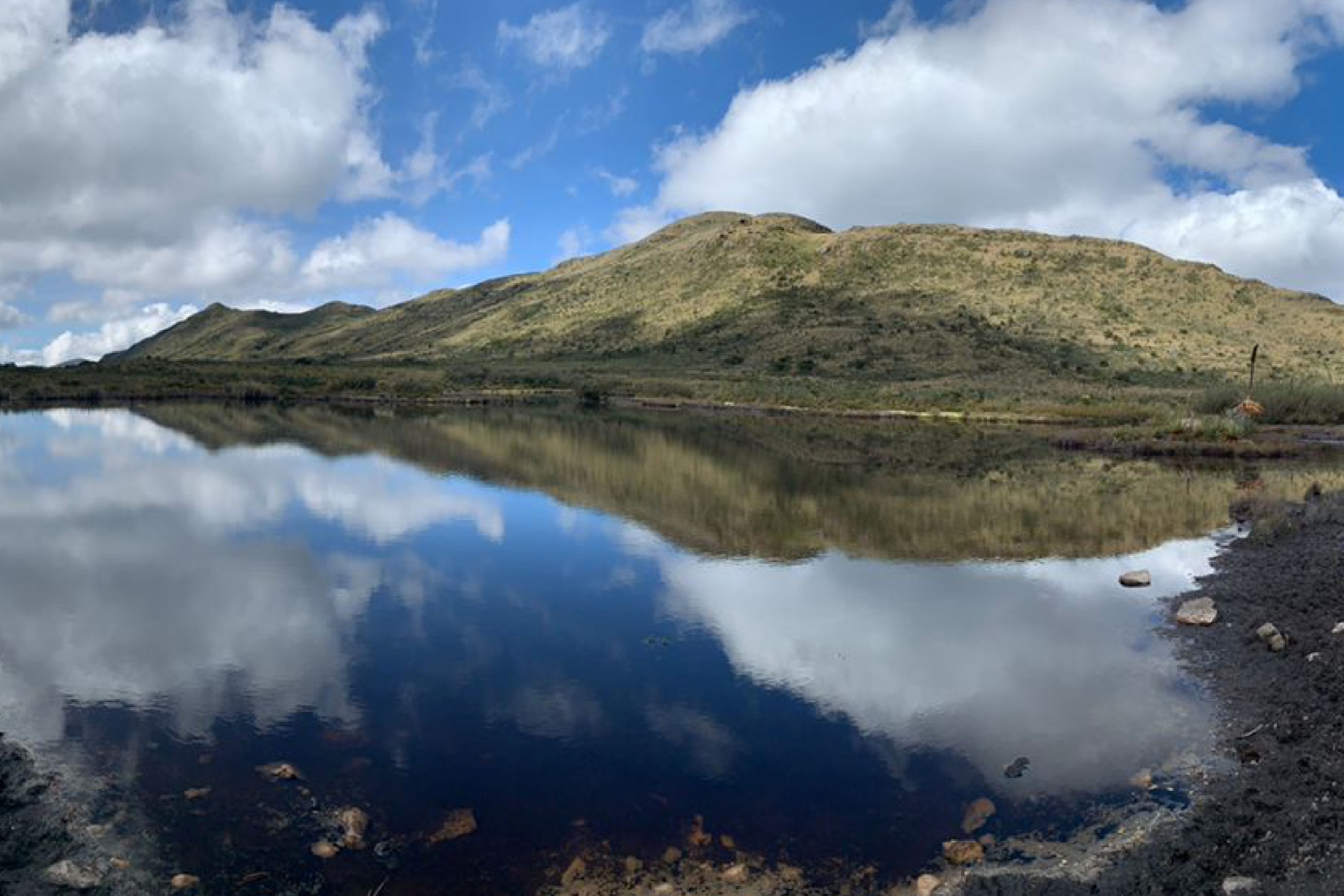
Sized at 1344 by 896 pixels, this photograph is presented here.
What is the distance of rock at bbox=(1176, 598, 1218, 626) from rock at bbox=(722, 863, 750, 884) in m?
13.0

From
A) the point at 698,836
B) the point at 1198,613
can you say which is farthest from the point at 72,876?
the point at 1198,613

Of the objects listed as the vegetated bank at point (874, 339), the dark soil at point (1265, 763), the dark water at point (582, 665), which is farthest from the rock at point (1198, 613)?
the vegetated bank at point (874, 339)

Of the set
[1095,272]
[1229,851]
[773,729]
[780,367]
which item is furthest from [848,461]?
[1095,272]

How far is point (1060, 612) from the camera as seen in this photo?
64.5 feet

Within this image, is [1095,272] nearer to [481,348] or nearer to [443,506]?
[481,348]

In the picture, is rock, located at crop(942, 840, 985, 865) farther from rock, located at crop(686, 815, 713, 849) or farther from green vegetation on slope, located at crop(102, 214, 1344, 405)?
green vegetation on slope, located at crop(102, 214, 1344, 405)

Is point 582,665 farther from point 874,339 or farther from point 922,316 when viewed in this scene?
point 922,316

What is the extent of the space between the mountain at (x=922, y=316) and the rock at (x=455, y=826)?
273 feet

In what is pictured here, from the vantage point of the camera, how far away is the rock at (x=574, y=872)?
30.5 feet

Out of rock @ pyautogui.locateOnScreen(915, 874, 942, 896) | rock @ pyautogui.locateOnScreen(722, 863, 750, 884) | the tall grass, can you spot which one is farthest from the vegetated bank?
rock @ pyautogui.locateOnScreen(722, 863, 750, 884)

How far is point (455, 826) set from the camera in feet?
33.8

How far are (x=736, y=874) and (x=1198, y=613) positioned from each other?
1350cm

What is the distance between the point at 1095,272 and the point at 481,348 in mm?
91887

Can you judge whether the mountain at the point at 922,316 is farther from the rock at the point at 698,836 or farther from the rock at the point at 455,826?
the rock at the point at 455,826
